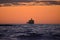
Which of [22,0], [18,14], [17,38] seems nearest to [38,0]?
[22,0]

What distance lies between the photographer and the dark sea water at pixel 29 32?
1508 millimetres

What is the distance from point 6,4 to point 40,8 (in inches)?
23.9

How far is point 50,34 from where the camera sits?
62.4 inches

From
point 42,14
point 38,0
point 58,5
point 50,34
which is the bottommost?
point 50,34

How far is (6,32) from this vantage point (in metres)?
1.63

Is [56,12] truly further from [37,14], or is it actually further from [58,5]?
[37,14]

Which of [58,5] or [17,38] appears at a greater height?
[58,5]

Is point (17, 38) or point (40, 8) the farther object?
point (40, 8)

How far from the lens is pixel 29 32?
164 cm

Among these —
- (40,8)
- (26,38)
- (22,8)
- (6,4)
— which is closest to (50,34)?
(26,38)

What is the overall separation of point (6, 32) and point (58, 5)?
3.32ft

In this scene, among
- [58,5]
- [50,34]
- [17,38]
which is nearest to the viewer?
[17,38]

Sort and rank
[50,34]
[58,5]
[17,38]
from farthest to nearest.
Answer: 1. [58,5]
2. [50,34]
3. [17,38]

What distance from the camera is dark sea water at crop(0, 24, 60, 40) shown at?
1508 mm
